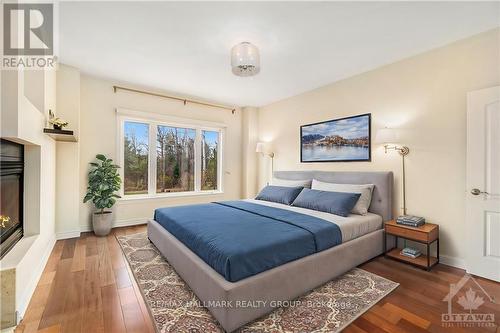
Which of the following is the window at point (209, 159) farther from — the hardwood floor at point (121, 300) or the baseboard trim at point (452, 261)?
the baseboard trim at point (452, 261)

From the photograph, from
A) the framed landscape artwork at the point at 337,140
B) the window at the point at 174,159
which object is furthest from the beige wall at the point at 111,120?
the framed landscape artwork at the point at 337,140

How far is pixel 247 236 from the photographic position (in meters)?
1.98

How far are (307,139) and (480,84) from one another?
2370 millimetres

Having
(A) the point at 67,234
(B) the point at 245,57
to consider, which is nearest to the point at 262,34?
(B) the point at 245,57

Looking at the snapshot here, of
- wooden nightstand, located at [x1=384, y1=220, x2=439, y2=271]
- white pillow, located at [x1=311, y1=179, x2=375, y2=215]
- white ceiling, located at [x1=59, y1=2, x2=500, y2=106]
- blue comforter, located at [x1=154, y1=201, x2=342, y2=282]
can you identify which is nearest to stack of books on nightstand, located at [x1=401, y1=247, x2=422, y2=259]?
wooden nightstand, located at [x1=384, y1=220, x2=439, y2=271]

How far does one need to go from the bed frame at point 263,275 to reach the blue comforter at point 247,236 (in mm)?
62

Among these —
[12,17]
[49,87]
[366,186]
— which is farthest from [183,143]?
[366,186]

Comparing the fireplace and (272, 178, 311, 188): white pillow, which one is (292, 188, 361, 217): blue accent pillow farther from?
the fireplace

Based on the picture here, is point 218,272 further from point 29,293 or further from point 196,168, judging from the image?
point 196,168

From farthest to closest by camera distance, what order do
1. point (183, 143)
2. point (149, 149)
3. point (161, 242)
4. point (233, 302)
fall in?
point (183, 143), point (149, 149), point (161, 242), point (233, 302)

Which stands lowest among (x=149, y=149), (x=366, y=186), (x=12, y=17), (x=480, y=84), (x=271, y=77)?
(x=366, y=186)

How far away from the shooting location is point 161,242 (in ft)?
8.98

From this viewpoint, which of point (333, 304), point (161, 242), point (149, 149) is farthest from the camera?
point (149, 149)

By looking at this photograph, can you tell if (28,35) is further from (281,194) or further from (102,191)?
(281,194)
